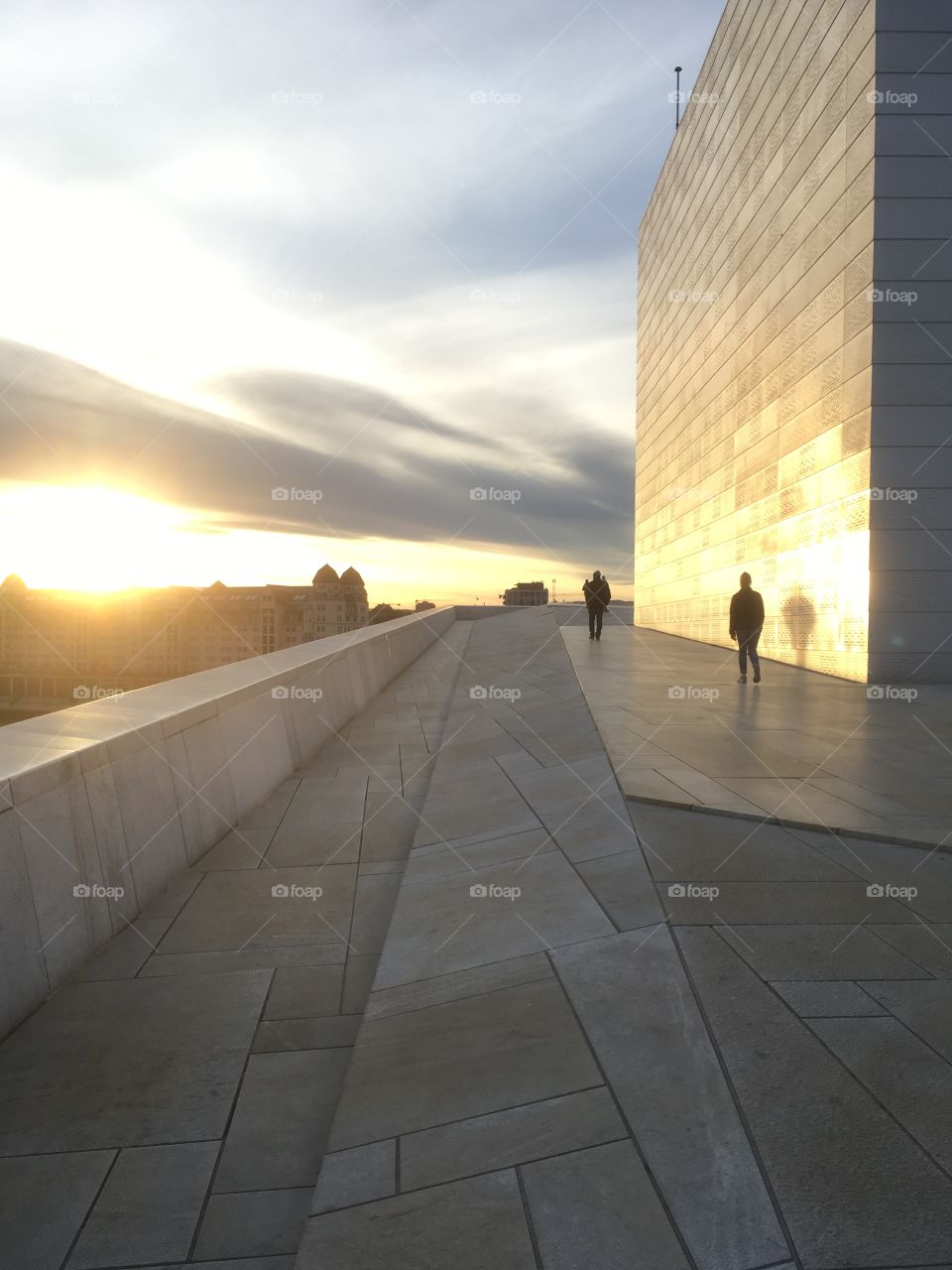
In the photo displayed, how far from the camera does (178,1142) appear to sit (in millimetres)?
2893

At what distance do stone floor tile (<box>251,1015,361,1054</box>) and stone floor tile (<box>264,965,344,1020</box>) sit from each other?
0.21 feet

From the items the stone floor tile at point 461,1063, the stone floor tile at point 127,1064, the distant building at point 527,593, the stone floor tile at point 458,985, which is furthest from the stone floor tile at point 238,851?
the distant building at point 527,593

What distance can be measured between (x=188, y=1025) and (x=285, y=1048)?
496 mm

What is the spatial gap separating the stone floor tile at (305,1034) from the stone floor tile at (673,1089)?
998 mm

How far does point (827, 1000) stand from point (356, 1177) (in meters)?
1.97

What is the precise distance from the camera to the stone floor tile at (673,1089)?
2203 mm

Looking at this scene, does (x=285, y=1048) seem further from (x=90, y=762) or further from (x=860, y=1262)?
(x=860, y=1262)

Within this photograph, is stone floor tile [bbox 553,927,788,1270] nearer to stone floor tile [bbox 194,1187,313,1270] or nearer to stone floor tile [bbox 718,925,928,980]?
stone floor tile [bbox 718,925,928,980]

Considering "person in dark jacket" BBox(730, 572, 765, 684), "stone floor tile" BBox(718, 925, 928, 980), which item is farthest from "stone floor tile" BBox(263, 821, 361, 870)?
"person in dark jacket" BBox(730, 572, 765, 684)

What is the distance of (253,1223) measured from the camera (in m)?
2.55

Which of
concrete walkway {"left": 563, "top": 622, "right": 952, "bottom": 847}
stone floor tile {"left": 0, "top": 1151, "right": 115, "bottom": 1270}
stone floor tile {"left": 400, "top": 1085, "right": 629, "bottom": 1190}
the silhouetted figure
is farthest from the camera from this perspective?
the silhouetted figure

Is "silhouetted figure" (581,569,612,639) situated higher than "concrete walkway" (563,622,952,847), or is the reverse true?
"silhouetted figure" (581,569,612,639)

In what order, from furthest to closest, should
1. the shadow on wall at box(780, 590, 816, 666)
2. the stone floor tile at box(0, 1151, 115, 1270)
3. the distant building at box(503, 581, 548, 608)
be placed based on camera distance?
the distant building at box(503, 581, 548, 608), the shadow on wall at box(780, 590, 816, 666), the stone floor tile at box(0, 1151, 115, 1270)

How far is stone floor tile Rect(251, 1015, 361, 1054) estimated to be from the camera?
3.52 m
